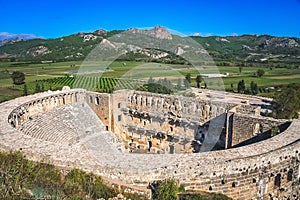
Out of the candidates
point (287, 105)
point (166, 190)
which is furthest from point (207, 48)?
point (166, 190)

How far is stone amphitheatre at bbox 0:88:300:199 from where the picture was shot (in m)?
11.2

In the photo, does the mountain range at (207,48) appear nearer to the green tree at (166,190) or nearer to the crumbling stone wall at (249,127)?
the crumbling stone wall at (249,127)

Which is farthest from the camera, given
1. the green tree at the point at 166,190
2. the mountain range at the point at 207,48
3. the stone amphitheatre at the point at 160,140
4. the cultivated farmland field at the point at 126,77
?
the mountain range at the point at 207,48

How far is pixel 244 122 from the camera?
1845 centimetres

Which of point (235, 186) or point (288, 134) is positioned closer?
point (235, 186)

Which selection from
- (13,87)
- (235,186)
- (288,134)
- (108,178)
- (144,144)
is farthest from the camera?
(13,87)

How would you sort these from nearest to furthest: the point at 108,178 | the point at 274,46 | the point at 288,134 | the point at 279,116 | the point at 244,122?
the point at 108,178
the point at 288,134
the point at 244,122
the point at 279,116
the point at 274,46

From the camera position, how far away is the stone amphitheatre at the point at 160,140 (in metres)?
11.2

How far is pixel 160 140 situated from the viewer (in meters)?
24.7

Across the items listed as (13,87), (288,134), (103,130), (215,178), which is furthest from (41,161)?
(13,87)

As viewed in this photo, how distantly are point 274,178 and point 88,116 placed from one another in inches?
674

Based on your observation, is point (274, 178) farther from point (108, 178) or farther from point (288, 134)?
point (108, 178)

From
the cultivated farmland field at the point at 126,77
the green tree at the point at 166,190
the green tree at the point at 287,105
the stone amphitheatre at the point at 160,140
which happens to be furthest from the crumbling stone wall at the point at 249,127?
the cultivated farmland field at the point at 126,77

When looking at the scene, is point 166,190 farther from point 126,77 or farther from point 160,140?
point 126,77
